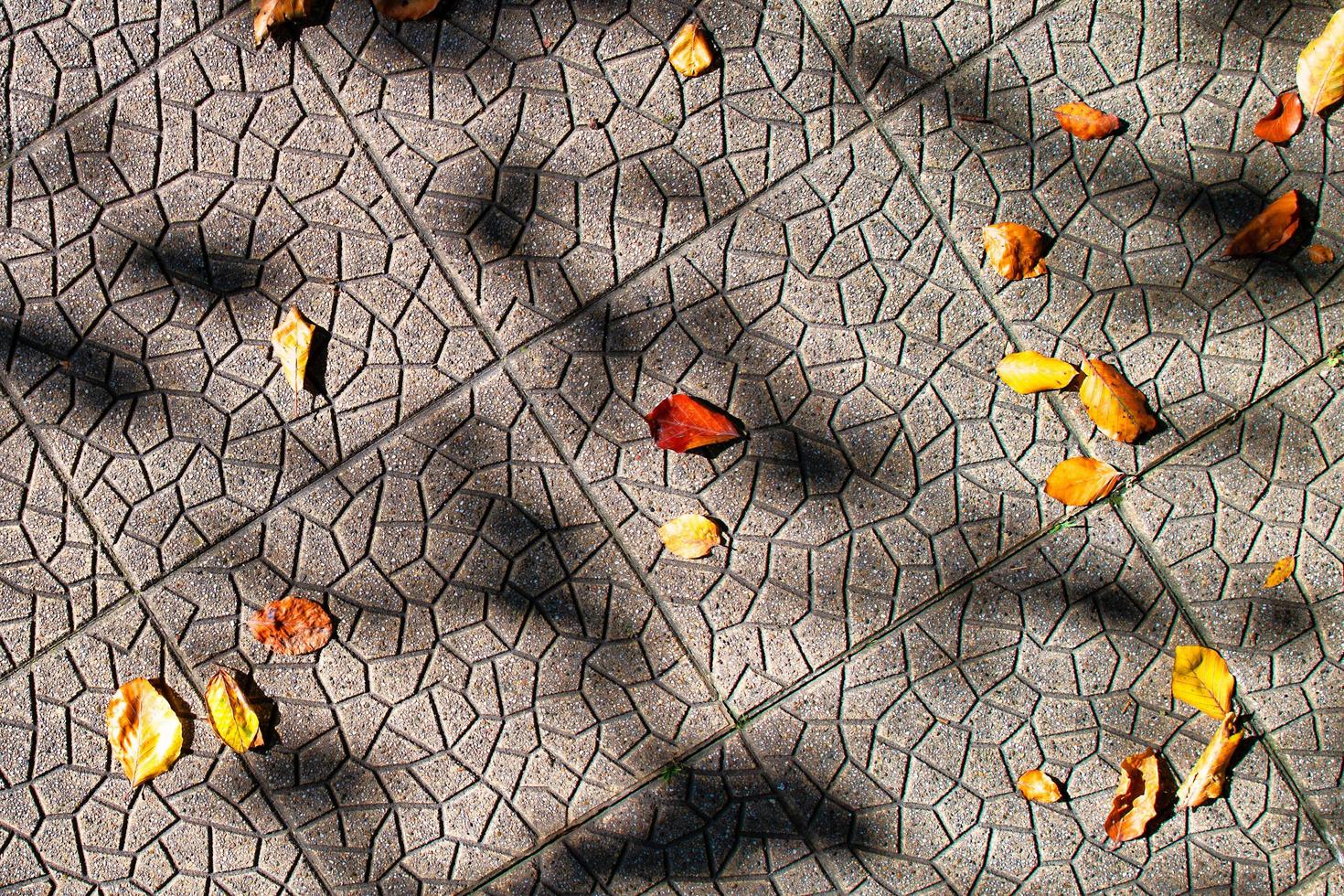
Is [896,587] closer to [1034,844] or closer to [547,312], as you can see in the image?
[1034,844]

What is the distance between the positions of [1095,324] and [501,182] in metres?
1.63

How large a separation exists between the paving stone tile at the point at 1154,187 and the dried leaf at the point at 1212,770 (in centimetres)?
75

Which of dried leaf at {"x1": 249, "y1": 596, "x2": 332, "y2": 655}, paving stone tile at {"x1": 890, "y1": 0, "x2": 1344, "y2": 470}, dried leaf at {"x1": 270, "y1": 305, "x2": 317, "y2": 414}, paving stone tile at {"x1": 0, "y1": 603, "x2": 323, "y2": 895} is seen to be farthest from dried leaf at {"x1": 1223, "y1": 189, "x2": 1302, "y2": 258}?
paving stone tile at {"x1": 0, "y1": 603, "x2": 323, "y2": 895}

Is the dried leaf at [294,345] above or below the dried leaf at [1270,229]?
below

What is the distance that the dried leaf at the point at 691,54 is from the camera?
2.95 meters

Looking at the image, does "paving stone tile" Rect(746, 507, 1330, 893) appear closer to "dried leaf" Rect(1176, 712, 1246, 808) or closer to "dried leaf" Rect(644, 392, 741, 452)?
"dried leaf" Rect(1176, 712, 1246, 808)

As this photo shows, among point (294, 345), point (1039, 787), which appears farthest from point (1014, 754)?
point (294, 345)

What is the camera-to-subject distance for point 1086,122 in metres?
2.92

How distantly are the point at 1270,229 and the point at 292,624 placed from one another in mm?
2782

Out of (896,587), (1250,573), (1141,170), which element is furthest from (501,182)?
(1250,573)

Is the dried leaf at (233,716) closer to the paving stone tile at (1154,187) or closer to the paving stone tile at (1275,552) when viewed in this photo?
the paving stone tile at (1154,187)

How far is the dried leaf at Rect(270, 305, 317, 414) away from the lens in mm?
2863

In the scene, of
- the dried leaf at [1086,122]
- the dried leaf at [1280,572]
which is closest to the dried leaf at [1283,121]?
the dried leaf at [1086,122]

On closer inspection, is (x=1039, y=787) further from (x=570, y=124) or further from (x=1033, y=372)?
(x=570, y=124)
